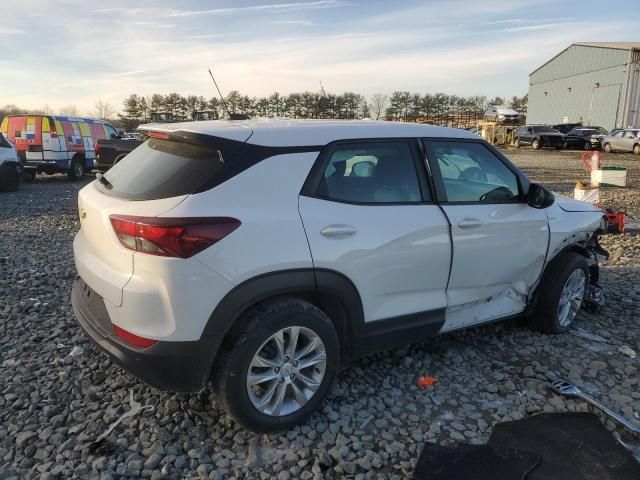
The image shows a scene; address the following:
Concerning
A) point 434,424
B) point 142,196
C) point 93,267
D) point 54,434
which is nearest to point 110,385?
point 54,434

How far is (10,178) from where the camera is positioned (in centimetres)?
1284

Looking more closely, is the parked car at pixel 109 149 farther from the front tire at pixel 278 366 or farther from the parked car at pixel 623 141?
the parked car at pixel 623 141

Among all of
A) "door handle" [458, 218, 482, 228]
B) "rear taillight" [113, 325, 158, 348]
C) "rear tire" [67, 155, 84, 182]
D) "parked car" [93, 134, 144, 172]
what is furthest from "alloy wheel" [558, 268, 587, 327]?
"rear tire" [67, 155, 84, 182]

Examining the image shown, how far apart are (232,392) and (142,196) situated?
111 centimetres

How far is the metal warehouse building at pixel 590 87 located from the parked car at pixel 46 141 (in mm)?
37642

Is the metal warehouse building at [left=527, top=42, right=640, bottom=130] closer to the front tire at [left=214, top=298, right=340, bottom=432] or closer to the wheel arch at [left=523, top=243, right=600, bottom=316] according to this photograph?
the wheel arch at [left=523, top=243, right=600, bottom=316]

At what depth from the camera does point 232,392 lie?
2.71m

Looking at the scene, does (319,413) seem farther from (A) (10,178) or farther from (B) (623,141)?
(B) (623,141)

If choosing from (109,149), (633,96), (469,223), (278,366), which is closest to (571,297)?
(469,223)

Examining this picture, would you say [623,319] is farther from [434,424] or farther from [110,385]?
[110,385]

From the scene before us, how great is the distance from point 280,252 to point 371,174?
86 cm

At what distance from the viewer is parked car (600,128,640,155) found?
27528 mm

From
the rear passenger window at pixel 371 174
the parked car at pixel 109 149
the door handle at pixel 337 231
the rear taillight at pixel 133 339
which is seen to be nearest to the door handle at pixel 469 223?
the rear passenger window at pixel 371 174

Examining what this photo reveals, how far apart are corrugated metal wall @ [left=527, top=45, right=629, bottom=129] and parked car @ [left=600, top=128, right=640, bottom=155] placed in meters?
11.8
